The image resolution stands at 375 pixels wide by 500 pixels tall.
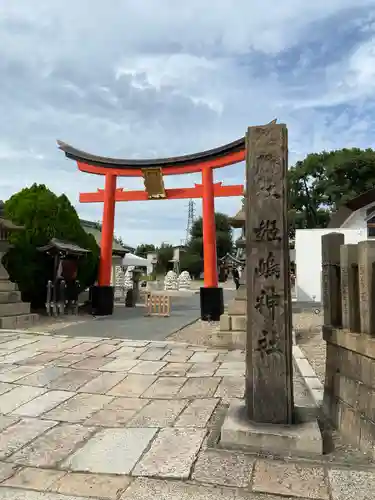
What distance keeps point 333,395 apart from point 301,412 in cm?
37

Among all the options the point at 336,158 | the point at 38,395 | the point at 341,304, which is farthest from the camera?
the point at 336,158

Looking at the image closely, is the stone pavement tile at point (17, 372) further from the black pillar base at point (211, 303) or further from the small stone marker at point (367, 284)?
the black pillar base at point (211, 303)

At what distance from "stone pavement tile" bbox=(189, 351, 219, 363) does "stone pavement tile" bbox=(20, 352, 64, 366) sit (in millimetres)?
2236

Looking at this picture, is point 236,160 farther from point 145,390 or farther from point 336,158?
point 336,158

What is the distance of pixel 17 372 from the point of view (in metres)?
5.67

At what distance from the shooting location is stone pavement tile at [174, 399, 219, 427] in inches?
150

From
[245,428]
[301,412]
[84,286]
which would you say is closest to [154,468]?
[245,428]

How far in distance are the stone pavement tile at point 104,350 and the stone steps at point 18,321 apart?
3220 millimetres

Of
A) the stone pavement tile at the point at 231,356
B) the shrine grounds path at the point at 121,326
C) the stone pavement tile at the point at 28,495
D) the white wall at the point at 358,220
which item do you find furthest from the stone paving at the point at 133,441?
the white wall at the point at 358,220

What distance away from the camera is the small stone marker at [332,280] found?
3.96 metres

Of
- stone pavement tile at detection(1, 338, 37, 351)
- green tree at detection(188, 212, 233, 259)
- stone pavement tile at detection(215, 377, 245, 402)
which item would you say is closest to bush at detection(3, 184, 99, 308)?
stone pavement tile at detection(1, 338, 37, 351)

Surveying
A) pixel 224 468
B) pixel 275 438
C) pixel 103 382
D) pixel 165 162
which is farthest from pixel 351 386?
pixel 165 162

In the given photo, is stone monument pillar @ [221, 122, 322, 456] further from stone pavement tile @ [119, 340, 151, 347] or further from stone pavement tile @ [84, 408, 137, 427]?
stone pavement tile @ [119, 340, 151, 347]

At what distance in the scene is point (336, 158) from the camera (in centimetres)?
3159
